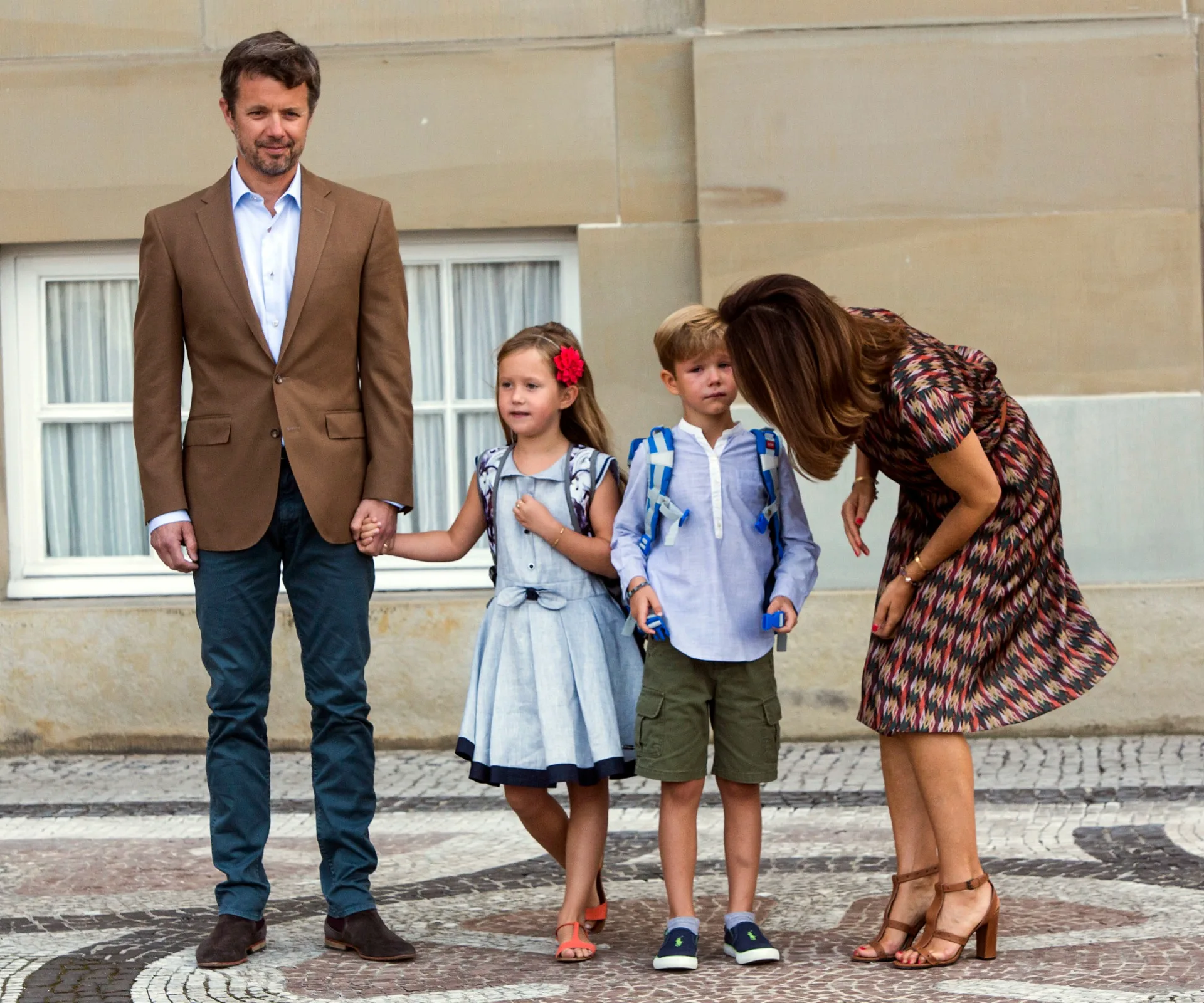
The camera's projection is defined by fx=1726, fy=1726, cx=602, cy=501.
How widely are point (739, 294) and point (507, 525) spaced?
2.74 ft

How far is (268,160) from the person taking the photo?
13.1 ft

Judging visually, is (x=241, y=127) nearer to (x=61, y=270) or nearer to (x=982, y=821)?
(x=982, y=821)

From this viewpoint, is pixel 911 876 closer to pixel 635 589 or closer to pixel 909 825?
pixel 909 825

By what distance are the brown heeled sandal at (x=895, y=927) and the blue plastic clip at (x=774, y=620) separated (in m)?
0.65

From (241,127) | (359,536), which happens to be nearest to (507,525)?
(359,536)

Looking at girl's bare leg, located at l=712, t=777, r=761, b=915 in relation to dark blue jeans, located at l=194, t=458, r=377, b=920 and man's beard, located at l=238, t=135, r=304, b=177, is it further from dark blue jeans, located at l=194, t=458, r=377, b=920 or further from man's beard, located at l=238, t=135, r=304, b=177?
man's beard, located at l=238, t=135, r=304, b=177

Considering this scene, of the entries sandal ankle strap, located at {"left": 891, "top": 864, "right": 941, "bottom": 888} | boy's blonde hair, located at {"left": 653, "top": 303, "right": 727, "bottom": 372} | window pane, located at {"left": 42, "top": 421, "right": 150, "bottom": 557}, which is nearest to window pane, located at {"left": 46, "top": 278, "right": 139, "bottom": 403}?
window pane, located at {"left": 42, "top": 421, "right": 150, "bottom": 557}

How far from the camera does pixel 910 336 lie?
153 inches

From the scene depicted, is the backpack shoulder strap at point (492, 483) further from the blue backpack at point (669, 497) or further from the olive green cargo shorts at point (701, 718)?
the olive green cargo shorts at point (701, 718)

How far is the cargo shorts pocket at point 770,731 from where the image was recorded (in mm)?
3988

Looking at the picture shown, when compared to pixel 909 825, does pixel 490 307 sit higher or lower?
higher

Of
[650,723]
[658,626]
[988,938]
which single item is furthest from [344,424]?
[988,938]

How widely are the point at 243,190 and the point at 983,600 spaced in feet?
6.44

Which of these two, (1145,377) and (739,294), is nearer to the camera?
(739,294)
